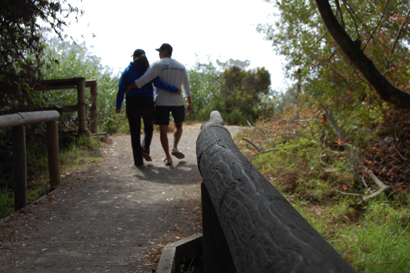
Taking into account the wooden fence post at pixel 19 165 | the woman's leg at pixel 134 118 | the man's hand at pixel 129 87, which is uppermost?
the man's hand at pixel 129 87

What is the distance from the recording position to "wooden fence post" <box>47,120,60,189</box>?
5039 millimetres

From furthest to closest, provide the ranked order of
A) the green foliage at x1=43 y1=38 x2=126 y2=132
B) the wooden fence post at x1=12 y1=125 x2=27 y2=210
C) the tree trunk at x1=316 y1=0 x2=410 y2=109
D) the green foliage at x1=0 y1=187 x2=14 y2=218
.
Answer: the green foliage at x1=43 y1=38 x2=126 y2=132 → the green foliage at x1=0 y1=187 x2=14 y2=218 → the tree trunk at x1=316 y1=0 x2=410 y2=109 → the wooden fence post at x1=12 y1=125 x2=27 y2=210

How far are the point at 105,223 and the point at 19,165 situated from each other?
1.31 metres

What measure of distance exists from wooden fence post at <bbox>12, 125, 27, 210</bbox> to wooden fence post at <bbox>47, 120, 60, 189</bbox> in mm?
668

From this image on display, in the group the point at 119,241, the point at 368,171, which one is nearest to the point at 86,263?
the point at 119,241

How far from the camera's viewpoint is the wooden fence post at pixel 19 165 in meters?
4.29

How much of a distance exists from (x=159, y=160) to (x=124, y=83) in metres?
1.81

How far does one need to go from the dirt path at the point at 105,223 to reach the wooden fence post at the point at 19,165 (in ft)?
0.53

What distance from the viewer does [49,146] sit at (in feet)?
16.7

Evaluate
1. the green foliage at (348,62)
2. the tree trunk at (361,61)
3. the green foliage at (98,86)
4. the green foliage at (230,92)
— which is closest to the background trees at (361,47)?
the green foliage at (348,62)

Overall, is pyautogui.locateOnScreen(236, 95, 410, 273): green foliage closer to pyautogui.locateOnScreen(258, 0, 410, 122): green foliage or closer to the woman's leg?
pyautogui.locateOnScreen(258, 0, 410, 122): green foliage

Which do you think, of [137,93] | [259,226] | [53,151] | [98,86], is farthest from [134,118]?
[98,86]

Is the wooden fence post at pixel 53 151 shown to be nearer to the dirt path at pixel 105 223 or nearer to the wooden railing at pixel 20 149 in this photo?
the dirt path at pixel 105 223

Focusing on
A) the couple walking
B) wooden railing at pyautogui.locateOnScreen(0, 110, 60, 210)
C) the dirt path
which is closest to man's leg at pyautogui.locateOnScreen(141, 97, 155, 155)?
the couple walking
